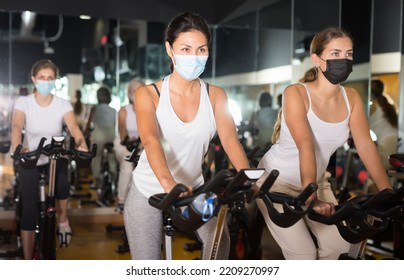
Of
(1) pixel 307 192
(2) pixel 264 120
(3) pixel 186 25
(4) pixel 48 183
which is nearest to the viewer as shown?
(1) pixel 307 192

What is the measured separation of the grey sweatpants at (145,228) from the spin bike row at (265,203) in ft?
0.19

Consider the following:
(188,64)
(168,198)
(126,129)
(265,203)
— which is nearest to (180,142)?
(188,64)

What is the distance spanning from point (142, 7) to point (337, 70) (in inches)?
142

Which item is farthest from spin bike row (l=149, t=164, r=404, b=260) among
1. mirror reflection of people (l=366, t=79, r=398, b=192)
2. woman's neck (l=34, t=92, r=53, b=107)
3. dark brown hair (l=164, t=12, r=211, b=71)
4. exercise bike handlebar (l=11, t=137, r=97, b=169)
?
mirror reflection of people (l=366, t=79, r=398, b=192)

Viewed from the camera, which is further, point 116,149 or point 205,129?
point 116,149

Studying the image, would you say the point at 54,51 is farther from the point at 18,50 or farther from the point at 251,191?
the point at 251,191

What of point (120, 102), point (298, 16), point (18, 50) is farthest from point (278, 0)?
point (18, 50)

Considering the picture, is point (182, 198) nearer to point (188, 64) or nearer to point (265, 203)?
point (265, 203)

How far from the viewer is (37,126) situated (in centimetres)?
419

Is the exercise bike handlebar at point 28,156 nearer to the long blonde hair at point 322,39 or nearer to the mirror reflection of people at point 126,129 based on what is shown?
the long blonde hair at point 322,39

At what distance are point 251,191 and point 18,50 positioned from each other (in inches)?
173

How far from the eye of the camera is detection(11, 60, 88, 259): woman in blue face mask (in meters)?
4.09

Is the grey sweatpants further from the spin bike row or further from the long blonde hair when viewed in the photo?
the long blonde hair

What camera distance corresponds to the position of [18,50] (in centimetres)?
608
